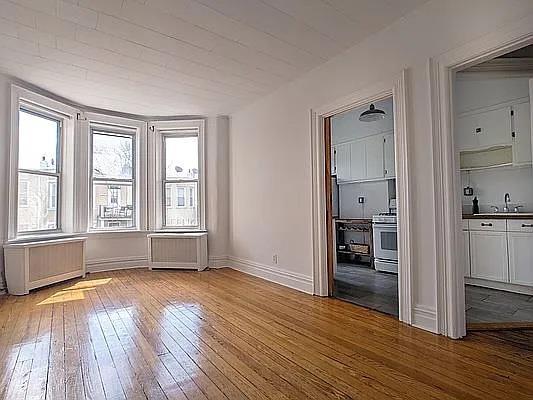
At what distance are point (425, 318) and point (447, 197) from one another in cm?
99

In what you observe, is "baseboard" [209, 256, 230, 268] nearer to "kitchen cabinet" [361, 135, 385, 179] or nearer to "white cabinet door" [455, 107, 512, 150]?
"kitchen cabinet" [361, 135, 385, 179]

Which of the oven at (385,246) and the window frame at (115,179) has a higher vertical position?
the window frame at (115,179)

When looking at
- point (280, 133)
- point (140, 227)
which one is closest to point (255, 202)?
point (280, 133)

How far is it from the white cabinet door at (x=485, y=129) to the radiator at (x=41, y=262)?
17.7 ft

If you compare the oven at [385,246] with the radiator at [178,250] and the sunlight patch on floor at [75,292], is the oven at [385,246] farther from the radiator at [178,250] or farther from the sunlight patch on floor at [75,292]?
the sunlight patch on floor at [75,292]

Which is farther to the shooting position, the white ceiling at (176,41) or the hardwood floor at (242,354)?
the white ceiling at (176,41)

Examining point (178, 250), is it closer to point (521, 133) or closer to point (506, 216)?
point (506, 216)

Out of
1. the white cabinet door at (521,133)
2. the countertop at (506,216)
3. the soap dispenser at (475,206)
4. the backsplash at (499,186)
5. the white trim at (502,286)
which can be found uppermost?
the white cabinet door at (521,133)

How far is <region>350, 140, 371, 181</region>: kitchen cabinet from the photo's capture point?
666cm

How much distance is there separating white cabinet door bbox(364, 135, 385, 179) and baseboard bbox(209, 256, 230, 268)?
2.99 meters

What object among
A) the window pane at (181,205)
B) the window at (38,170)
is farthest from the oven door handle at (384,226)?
the window at (38,170)

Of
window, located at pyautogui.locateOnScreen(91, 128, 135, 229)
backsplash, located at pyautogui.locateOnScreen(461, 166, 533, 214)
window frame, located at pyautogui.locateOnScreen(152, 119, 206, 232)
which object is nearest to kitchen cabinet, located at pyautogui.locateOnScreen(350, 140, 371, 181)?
backsplash, located at pyautogui.locateOnScreen(461, 166, 533, 214)

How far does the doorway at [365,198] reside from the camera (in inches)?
210

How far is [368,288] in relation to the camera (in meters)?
4.42
